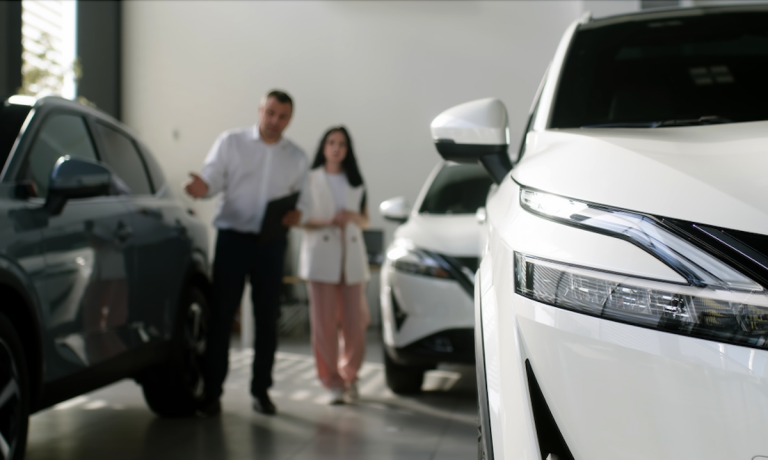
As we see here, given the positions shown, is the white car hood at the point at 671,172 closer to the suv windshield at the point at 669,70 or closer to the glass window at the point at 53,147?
the suv windshield at the point at 669,70

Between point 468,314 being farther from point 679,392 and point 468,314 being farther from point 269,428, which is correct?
point 679,392

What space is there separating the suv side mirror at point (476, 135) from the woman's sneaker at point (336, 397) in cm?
309

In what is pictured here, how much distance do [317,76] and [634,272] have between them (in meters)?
9.43

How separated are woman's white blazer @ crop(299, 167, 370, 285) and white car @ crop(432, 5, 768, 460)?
3.32m

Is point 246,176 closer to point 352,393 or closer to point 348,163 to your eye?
A: point 348,163

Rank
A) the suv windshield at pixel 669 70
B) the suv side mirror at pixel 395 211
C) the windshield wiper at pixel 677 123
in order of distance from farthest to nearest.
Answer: the suv side mirror at pixel 395 211, the suv windshield at pixel 669 70, the windshield wiper at pixel 677 123

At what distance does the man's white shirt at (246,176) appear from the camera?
4.40 metres

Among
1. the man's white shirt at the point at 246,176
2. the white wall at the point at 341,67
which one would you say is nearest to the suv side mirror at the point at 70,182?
the man's white shirt at the point at 246,176

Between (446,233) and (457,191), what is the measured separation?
745mm

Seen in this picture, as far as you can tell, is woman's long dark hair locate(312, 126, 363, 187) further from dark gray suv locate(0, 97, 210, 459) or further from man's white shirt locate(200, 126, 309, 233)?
dark gray suv locate(0, 97, 210, 459)

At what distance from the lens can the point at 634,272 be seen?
1.11 metres

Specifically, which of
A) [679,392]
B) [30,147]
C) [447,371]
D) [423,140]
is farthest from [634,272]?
[423,140]

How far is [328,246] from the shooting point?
4.89 m

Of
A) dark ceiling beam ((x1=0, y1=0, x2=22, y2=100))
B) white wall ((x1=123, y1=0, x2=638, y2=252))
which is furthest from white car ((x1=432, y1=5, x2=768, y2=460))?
white wall ((x1=123, y1=0, x2=638, y2=252))
